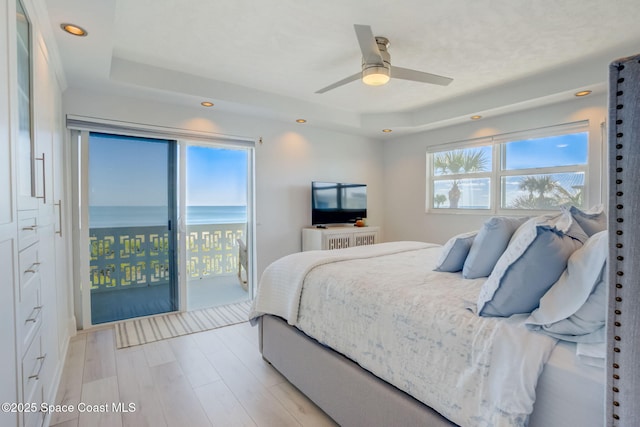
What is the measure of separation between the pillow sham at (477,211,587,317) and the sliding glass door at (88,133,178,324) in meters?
3.34

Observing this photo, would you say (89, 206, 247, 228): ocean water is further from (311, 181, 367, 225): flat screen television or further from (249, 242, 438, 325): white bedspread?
(249, 242, 438, 325): white bedspread

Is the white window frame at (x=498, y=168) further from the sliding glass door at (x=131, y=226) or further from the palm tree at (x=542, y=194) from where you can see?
the sliding glass door at (x=131, y=226)

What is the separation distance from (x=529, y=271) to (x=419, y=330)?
0.48 m

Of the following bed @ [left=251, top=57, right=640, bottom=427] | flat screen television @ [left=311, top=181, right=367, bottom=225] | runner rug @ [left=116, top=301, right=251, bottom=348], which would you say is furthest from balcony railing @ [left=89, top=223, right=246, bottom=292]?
bed @ [left=251, top=57, right=640, bottom=427]

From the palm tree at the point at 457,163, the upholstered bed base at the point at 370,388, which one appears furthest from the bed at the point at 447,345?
the palm tree at the point at 457,163

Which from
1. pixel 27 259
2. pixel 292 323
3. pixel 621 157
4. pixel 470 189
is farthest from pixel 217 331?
pixel 470 189

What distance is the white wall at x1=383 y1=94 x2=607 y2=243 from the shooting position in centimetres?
330

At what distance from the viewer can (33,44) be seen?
1688 mm

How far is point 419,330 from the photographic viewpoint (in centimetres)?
133

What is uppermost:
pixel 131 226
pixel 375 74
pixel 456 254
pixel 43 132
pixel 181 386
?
pixel 375 74

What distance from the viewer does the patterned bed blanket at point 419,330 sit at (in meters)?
1.04

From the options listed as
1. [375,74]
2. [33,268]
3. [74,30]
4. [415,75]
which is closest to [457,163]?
[415,75]

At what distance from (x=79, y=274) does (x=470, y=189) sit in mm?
4747

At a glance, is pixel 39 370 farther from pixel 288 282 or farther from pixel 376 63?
pixel 376 63
